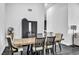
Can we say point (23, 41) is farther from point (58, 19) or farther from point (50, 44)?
point (58, 19)

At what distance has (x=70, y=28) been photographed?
116 inches

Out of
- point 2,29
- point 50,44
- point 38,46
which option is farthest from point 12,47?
point 50,44

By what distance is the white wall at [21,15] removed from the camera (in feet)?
9.40

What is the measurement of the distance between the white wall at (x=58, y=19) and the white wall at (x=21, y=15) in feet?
0.50

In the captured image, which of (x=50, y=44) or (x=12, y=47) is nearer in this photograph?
(x=12, y=47)

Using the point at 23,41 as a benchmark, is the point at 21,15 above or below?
above

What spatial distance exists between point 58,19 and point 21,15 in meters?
0.70

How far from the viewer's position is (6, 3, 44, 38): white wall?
2.87 meters

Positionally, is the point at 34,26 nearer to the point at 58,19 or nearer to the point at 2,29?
the point at 58,19

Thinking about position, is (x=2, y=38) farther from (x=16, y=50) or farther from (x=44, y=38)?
(x=44, y=38)

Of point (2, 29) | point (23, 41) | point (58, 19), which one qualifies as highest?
point (58, 19)

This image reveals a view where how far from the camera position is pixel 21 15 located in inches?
113

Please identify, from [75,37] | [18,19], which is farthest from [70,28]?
[18,19]
